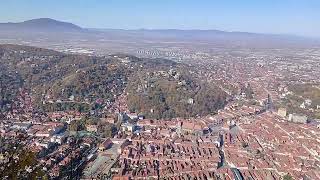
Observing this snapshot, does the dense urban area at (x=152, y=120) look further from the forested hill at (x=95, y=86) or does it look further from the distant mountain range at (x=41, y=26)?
the distant mountain range at (x=41, y=26)

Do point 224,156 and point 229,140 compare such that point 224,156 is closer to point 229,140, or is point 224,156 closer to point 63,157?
point 229,140

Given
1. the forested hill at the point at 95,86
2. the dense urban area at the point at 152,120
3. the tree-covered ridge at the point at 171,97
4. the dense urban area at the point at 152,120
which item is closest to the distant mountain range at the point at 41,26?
the dense urban area at the point at 152,120

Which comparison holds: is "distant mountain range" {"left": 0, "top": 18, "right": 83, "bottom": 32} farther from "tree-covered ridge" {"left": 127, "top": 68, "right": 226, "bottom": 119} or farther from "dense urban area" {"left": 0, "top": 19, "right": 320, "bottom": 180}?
"tree-covered ridge" {"left": 127, "top": 68, "right": 226, "bottom": 119}

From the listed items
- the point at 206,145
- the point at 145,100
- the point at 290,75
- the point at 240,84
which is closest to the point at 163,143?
the point at 206,145

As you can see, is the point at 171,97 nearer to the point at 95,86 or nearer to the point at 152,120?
the point at 152,120

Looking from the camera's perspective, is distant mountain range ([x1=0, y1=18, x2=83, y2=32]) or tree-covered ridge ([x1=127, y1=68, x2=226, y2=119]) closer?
tree-covered ridge ([x1=127, y1=68, x2=226, y2=119])

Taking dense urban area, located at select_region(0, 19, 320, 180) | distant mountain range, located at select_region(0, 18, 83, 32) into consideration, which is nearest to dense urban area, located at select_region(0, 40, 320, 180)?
dense urban area, located at select_region(0, 19, 320, 180)
